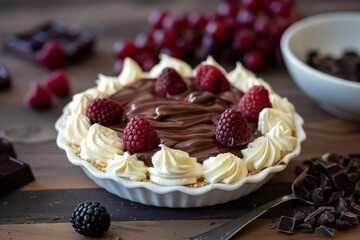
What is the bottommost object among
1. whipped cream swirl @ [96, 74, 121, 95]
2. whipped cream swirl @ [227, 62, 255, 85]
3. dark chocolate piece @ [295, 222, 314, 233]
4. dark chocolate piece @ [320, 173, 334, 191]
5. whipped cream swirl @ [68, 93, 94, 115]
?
dark chocolate piece @ [295, 222, 314, 233]

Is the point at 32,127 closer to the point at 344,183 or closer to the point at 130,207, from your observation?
the point at 130,207

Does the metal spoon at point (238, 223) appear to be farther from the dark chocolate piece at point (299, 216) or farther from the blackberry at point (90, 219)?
the blackberry at point (90, 219)

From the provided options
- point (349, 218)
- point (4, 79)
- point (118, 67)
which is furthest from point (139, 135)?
point (4, 79)

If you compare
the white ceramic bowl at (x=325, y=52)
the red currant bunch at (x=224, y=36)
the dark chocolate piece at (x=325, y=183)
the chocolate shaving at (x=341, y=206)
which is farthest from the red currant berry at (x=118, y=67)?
the chocolate shaving at (x=341, y=206)

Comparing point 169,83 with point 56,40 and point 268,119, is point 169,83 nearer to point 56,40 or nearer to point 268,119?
point 268,119

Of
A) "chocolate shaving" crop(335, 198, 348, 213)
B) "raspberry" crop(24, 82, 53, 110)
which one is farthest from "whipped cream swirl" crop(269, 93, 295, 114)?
"raspberry" crop(24, 82, 53, 110)

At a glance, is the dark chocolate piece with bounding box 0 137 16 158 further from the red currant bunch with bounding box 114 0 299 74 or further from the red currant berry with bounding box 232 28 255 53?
the red currant berry with bounding box 232 28 255 53
